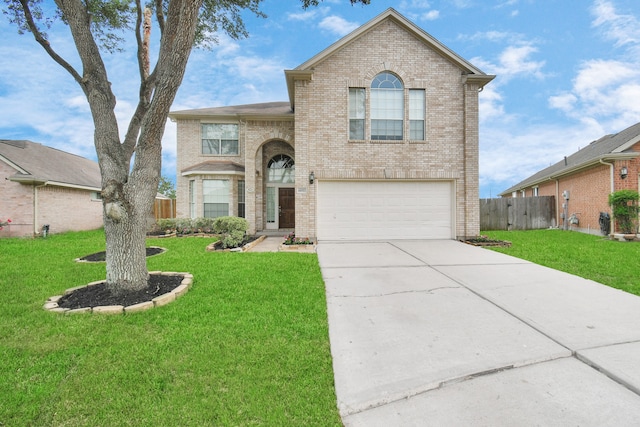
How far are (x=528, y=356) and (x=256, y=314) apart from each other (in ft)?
9.81

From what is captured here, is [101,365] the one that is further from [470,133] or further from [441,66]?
[441,66]

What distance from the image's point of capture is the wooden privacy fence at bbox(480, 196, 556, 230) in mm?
14688

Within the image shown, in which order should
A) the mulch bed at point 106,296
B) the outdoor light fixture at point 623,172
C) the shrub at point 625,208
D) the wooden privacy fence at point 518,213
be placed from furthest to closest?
the wooden privacy fence at point 518,213
the outdoor light fixture at point 623,172
the shrub at point 625,208
the mulch bed at point 106,296

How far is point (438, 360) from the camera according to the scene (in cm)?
272

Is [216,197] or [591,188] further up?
[591,188]

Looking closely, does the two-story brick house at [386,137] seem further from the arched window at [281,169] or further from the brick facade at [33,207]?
the brick facade at [33,207]

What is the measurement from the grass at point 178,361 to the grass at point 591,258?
5.46 metres

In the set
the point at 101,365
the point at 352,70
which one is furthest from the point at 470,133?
the point at 101,365

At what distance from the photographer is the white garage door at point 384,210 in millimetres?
10023

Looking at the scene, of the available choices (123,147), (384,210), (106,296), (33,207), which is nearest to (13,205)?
(33,207)

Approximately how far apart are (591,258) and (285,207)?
1067 centimetres

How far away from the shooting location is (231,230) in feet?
30.8

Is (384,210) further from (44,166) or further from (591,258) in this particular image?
(44,166)

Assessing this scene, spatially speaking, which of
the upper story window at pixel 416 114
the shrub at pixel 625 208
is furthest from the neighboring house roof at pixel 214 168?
the shrub at pixel 625 208
